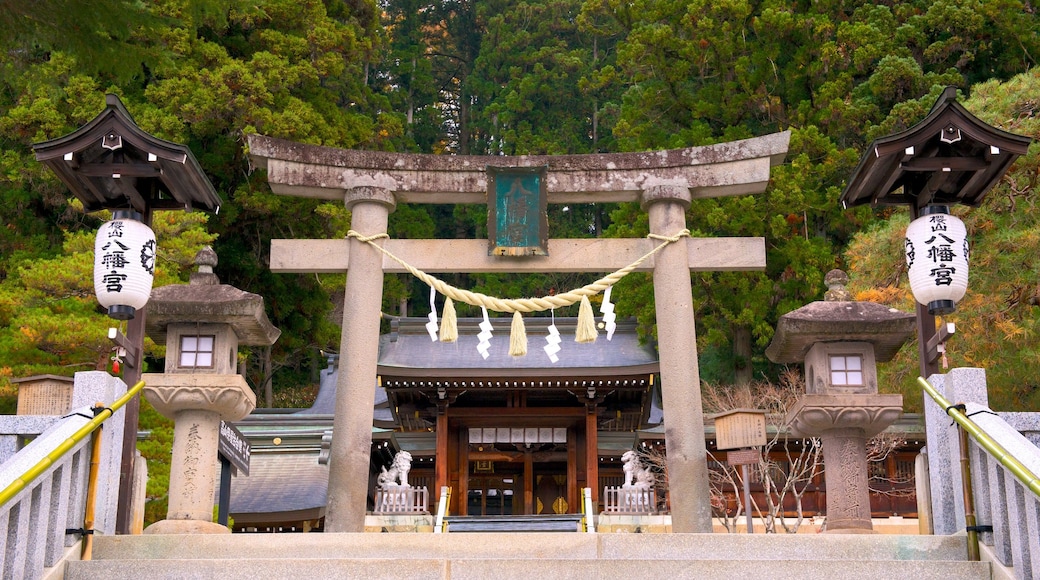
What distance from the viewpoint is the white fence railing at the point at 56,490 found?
15.3ft

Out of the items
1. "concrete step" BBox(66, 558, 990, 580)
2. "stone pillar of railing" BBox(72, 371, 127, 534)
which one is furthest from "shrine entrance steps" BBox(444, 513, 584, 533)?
"concrete step" BBox(66, 558, 990, 580)

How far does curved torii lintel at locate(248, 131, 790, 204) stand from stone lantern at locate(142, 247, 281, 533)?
7.34 feet

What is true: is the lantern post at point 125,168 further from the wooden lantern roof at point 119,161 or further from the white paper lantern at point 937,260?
the white paper lantern at point 937,260

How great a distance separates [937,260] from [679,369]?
12.2ft

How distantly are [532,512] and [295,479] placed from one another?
4412mm

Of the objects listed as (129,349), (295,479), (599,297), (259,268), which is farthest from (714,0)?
(129,349)

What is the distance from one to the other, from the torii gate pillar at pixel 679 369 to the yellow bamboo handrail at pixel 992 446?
14.3 ft

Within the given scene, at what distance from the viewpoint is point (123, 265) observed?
24.9 feet

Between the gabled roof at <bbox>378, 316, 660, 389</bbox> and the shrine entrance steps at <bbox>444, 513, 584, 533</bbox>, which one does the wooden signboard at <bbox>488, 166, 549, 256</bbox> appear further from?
the gabled roof at <bbox>378, 316, 660, 389</bbox>

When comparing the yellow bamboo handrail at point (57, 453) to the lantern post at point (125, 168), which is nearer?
the yellow bamboo handrail at point (57, 453)

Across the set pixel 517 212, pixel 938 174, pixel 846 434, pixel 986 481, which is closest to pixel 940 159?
pixel 938 174

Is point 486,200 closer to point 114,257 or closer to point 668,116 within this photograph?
point 114,257

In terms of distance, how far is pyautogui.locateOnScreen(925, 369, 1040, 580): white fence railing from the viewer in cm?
485

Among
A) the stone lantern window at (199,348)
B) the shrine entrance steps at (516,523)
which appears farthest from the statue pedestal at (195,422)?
the shrine entrance steps at (516,523)
